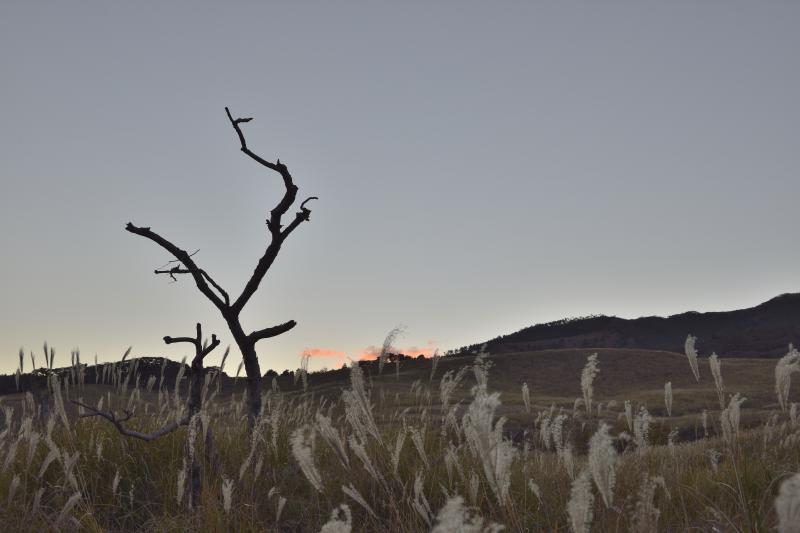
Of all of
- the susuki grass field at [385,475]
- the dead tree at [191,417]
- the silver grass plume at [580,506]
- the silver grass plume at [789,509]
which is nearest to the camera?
the silver grass plume at [789,509]

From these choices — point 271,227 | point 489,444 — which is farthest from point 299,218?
point 489,444

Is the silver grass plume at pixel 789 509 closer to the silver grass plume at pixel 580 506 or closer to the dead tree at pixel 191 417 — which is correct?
the silver grass plume at pixel 580 506

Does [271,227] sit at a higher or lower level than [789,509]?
higher

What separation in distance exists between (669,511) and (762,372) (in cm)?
3018

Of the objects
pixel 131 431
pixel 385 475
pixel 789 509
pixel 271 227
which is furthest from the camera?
pixel 271 227

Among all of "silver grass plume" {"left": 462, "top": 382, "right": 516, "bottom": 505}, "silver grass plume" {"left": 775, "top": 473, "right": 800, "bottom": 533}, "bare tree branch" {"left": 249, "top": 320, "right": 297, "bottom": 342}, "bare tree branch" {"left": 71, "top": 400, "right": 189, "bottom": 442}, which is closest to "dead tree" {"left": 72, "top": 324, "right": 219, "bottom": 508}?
"bare tree branch" {"left": 71, "top": 400, "right": 189, "bottom": 442}

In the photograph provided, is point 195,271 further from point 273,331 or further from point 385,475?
point 385,475

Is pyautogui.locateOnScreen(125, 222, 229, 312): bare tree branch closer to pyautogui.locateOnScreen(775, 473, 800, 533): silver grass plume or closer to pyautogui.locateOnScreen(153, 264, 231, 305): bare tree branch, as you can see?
pyautogui.locateOnScreen(153, 264, 231, 305): bare tree branch

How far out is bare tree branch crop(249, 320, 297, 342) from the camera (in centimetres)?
698

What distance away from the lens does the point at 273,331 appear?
23.0ft

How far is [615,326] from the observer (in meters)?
73.9

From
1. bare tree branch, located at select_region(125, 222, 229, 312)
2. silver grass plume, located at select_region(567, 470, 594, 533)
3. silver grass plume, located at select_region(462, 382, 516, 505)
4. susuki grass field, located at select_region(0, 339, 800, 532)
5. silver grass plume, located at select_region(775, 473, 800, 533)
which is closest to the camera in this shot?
silver grass plume, located at select_region(775, 473, 800, 533)

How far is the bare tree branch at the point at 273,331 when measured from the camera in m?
6.98

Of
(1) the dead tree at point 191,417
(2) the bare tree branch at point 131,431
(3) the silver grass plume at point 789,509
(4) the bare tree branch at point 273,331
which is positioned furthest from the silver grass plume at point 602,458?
(4) the bare tree branch at point 273,331
